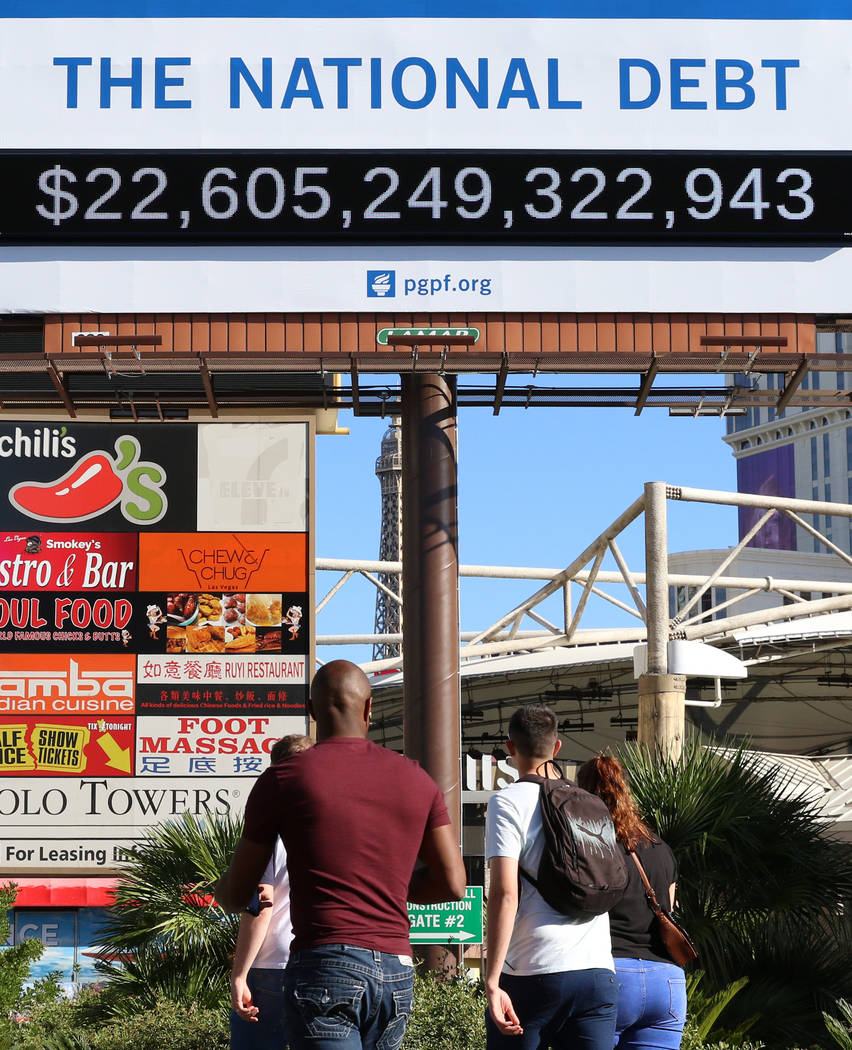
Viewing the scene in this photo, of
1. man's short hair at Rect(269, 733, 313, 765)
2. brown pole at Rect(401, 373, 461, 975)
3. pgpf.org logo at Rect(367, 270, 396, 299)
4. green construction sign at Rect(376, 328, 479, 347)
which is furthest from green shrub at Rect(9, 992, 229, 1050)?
pgpf.org logo at Rect(367, 270, 396, 299)

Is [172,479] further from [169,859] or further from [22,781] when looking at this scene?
[169,859]

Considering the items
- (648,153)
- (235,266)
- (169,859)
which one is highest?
(648,153)

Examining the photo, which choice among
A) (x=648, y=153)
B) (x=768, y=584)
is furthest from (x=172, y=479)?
(x=768, y=584)

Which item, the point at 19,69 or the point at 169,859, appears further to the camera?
the point at 19,69

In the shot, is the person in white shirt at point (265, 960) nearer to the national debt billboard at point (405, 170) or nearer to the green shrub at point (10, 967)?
the green shrub at point (10, 967)

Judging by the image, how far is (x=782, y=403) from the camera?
617 inches

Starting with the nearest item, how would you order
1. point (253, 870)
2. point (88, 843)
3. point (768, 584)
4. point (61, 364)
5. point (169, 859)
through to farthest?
point (253, 870)
point (169, 859)
point (61, 364)
point (88, 843)
point (768, 584)

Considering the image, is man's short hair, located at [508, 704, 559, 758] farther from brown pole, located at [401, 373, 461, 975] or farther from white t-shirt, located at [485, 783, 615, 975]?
brown pole, located at [401, 373, 461, 975]

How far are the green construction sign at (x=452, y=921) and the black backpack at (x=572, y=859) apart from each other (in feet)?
23.4

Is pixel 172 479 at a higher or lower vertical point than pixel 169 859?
higher

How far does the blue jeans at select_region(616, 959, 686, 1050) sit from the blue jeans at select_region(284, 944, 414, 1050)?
1.92 m

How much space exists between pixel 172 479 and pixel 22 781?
4.71 meters

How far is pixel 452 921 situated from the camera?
1288 centimetres

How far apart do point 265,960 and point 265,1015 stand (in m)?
0.23
